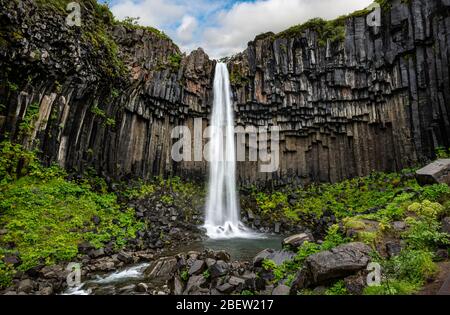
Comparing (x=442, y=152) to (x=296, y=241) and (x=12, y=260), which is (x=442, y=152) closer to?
(x=296, y=241)

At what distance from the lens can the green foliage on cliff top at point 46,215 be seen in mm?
12234

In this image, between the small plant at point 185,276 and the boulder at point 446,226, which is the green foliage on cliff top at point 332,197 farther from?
the small plant at point 185,276

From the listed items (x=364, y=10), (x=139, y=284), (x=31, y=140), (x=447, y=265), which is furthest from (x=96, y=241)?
(x=364, y=10)

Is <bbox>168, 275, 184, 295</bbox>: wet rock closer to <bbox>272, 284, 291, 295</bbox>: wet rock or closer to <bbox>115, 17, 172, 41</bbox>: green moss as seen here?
<bbox>272, 284, 291, 295</bbox>: wet rock

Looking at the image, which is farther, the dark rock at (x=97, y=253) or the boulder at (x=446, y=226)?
the dark rock at (x=97, y=253)

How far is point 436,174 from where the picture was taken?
13570 mm

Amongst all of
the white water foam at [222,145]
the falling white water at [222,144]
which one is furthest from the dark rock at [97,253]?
the falling white water at [222,144]

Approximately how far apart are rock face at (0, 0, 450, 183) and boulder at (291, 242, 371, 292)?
17102mm

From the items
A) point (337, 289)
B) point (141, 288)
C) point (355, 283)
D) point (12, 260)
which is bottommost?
point (141, 288)

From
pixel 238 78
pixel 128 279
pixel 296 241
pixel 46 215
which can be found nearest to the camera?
pixel 296 241

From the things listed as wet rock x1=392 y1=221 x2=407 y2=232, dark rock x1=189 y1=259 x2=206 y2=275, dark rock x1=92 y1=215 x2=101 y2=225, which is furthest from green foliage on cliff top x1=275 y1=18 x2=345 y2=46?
dark rock x1=189 y1=259 x2=206 y2=275

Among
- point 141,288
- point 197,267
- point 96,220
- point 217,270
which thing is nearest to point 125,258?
point 96,220

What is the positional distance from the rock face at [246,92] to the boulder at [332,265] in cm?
1710

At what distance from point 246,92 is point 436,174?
62.1 feet
